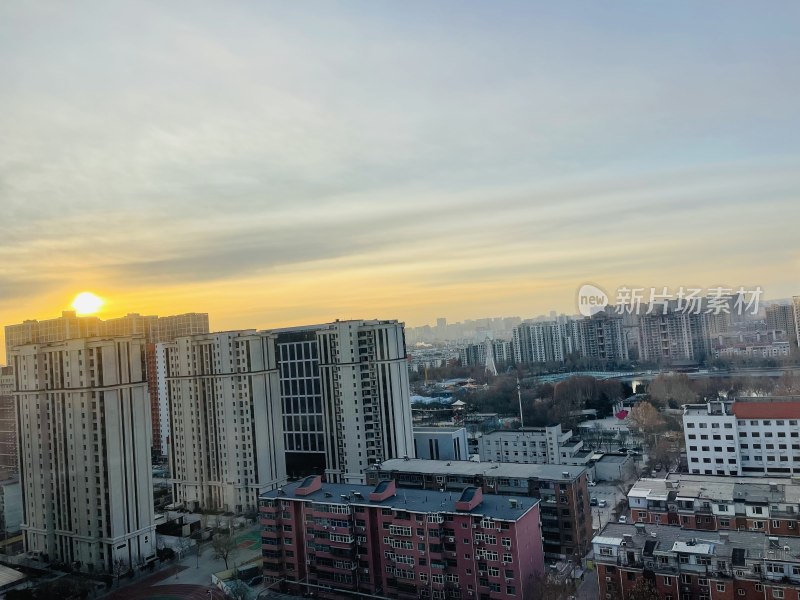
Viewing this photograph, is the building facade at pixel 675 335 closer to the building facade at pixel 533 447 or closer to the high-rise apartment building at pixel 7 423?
the building facade at pixel 533 447

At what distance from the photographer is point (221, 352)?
8430 mm

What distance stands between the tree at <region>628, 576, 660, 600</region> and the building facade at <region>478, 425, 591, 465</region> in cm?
431

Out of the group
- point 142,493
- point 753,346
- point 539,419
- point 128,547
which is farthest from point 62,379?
point 753,346

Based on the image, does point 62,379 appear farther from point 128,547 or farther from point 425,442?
point 425,442

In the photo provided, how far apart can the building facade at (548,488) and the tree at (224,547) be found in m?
1.94

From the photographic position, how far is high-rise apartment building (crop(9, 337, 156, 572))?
6113mm

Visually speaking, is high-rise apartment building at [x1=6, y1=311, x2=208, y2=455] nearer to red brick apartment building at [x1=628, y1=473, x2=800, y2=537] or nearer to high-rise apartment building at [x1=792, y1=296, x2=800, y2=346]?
red brick apartment building at [x1=628, y1=473, x2=800, y2=537]

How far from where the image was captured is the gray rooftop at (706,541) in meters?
3.82

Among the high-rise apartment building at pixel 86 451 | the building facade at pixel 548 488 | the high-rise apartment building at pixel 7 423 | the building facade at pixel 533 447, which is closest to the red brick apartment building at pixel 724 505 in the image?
the building facade at pixel 548 488

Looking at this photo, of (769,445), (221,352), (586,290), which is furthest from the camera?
(586,290)

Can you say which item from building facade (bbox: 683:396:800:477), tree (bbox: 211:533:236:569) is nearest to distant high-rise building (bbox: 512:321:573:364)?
building facade (bbox: 683:396:800:477)

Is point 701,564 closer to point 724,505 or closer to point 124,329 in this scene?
point 724,505

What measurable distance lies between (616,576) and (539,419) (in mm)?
8694

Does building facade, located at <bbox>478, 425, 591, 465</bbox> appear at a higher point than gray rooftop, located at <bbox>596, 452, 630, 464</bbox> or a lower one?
higher
